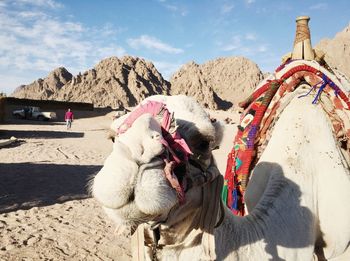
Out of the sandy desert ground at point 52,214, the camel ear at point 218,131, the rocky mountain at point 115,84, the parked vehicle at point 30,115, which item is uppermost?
the rocky mountain at point 115,84

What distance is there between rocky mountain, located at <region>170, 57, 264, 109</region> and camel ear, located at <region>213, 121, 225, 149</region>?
8882cm

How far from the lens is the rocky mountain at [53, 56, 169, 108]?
8931cm

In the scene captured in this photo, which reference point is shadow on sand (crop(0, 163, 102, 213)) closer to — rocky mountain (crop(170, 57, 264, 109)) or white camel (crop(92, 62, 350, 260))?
white camel (crop(92, 62, 350, 260))

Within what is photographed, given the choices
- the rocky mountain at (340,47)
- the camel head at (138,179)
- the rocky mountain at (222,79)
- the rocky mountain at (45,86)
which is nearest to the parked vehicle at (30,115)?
the camel head at (138,179)

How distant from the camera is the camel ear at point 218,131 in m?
1.67

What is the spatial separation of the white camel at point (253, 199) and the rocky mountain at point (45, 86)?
415ft

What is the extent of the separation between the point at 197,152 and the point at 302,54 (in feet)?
9.47

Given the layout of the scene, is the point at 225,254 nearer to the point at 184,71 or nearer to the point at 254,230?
the point at 254,230

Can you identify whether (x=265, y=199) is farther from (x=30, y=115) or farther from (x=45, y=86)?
(x=45, y=86)

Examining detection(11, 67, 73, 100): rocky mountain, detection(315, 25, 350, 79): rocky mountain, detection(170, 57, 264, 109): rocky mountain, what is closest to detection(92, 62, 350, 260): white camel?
detection(315, 25, 350, 79): rocky mountain

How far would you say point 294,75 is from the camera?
3549 mm

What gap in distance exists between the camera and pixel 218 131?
168 centimetres

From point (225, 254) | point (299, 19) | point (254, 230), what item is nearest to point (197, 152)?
point (225, 254)

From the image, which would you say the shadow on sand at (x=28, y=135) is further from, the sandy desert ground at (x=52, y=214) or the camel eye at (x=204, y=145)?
the camel eye at (x=204, y=145)
